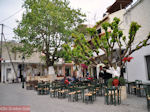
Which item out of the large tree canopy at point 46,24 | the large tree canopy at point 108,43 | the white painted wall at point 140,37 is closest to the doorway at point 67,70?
the large tree canopy at point 46,24

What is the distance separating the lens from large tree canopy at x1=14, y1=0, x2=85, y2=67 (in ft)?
56.7

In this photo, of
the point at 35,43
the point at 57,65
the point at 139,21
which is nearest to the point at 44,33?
the point at 35,43

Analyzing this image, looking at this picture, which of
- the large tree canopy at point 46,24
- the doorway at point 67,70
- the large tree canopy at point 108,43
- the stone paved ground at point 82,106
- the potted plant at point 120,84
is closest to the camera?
the stone paved ground at point 82,106

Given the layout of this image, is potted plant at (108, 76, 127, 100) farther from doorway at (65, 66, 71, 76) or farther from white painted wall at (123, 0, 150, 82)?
doorway at (65, 66, 71, 76)

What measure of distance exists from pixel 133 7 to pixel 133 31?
19.5 feet

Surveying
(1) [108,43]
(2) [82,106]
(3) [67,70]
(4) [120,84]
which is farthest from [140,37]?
(3) [67,70]

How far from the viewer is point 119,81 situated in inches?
349

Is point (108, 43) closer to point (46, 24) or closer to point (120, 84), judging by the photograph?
point (120, 84)

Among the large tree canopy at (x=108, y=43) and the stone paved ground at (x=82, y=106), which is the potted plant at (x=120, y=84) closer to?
the stone paved ground at (x=82, y=106)

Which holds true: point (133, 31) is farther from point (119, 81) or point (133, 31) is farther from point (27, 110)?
point (27, 110)

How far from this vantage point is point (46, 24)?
703 inches

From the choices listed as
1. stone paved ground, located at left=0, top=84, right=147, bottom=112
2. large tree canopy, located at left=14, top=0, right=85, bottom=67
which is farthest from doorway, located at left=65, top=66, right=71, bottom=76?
stone paved ground, located at left=0, top=84, right=147, bottom=112

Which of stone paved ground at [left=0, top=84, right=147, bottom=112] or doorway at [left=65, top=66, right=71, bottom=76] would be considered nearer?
stone paved ground at [left=0, top=84, right=147, bottom=112]

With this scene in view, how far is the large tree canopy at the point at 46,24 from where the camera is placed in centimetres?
1730
